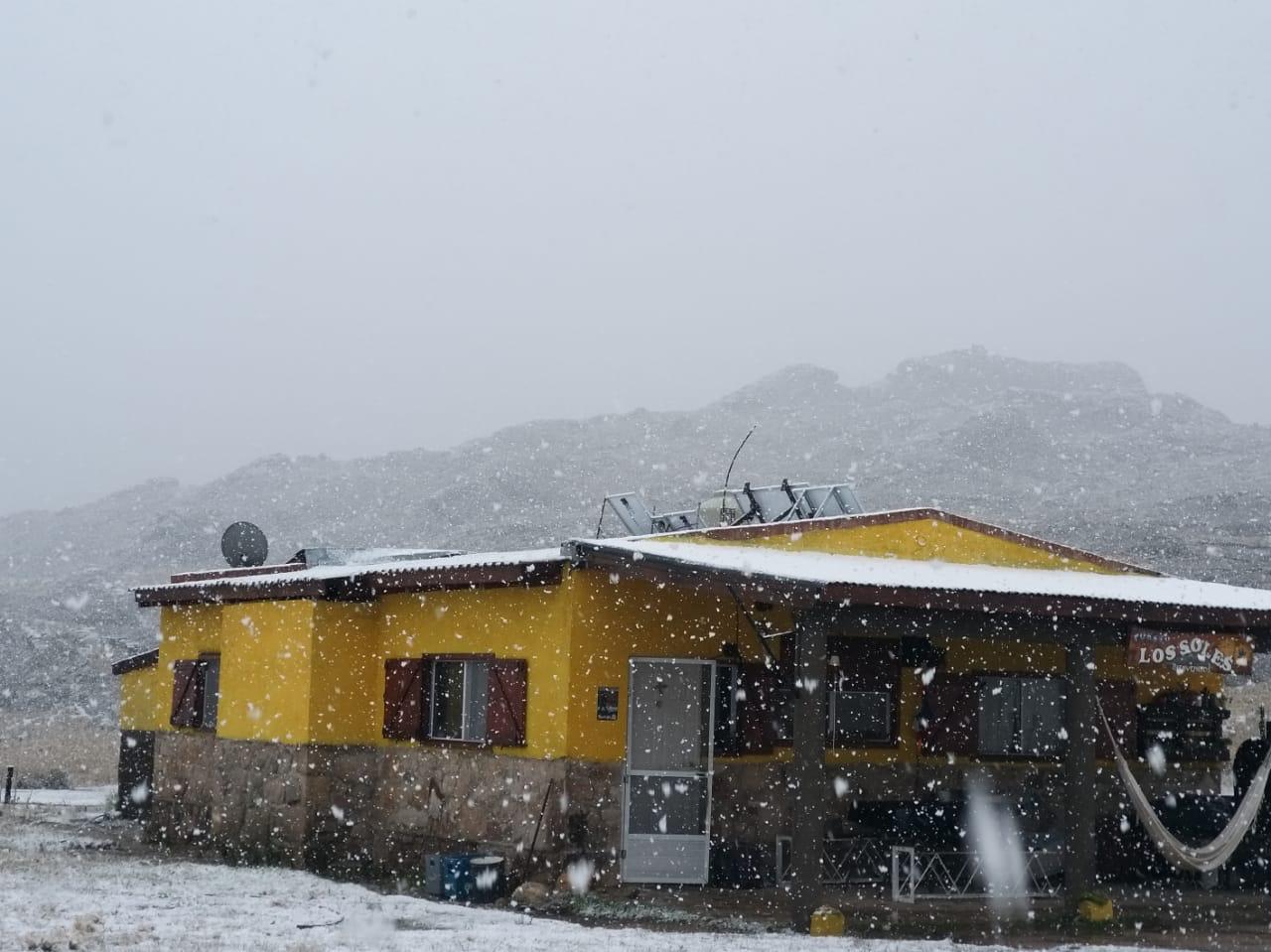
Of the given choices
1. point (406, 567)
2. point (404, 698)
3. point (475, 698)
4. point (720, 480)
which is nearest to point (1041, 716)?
point (475, 698)

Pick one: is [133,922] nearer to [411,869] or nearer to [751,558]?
[411,869]

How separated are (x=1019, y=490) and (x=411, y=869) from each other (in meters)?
98.5

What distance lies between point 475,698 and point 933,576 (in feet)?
16.0

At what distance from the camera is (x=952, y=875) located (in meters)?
14.5

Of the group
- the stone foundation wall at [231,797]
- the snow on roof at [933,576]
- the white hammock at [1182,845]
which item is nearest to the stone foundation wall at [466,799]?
the stone foundation wall at [231,797]

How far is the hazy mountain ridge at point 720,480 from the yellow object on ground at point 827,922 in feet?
139

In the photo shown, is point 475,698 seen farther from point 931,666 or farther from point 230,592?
point 931,666

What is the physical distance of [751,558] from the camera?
14055mm

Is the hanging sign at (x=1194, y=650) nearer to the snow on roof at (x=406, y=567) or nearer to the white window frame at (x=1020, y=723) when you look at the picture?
the white window frame at (x=1020, y=723)

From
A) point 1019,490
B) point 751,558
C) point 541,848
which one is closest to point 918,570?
point 751,558

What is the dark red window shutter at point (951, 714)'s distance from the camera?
1567 cm

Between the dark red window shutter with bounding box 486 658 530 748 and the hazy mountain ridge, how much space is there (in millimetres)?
38605

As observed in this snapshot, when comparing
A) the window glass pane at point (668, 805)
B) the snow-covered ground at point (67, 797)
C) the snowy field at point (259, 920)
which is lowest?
the snow-covered ground at point (67, 797)

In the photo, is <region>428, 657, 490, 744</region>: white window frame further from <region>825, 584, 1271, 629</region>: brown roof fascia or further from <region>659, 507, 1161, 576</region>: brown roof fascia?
<region>825, 584, 1271, 629</region>: brown roof fascia
